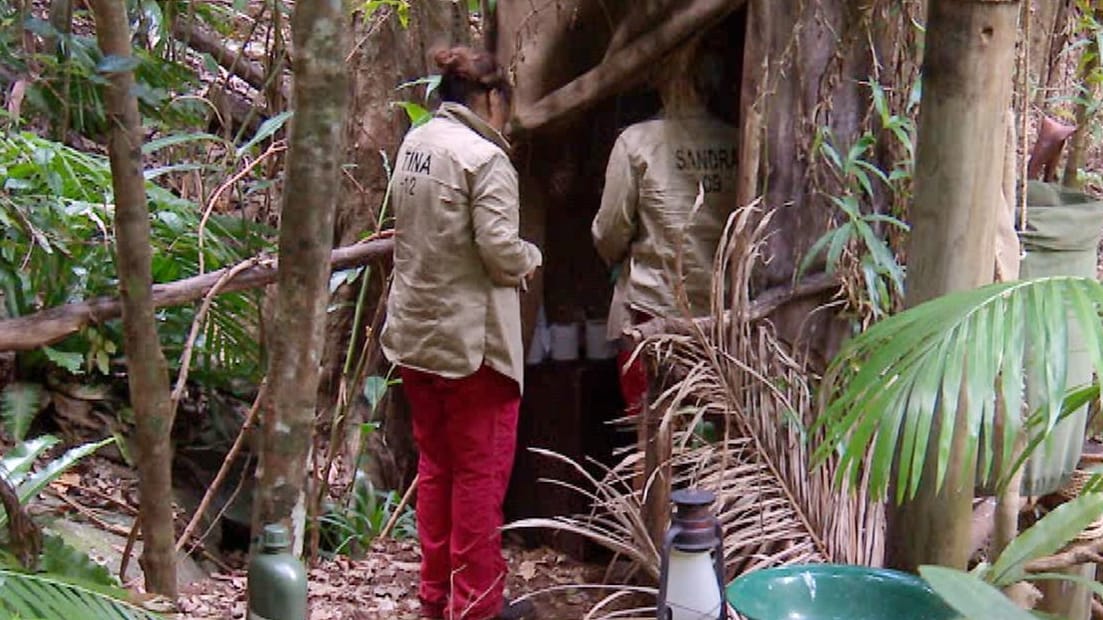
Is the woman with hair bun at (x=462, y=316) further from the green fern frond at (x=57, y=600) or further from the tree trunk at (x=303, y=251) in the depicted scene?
the green fern frond at (x=57, y=600)

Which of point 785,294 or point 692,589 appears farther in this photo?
point 785,294

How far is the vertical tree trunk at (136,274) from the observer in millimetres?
3004

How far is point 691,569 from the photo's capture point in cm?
255

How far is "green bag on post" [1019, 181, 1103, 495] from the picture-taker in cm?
352

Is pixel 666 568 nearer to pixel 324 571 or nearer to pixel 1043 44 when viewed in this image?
pixel 324 571

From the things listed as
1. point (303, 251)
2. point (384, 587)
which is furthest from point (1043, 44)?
point (303, 251)

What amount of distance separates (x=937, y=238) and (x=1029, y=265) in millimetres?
1086

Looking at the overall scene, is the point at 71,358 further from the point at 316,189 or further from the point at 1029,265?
the point at 1029,265

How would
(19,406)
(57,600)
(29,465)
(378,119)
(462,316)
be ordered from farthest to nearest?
(378,119) → (19,406) → (462,316) → (29,465) → (57,600)

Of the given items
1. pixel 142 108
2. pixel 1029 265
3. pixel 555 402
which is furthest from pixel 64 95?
pixel 555 402

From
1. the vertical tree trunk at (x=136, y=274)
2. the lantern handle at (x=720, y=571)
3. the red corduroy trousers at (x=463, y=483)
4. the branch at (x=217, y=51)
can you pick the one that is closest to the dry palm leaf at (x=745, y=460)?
the red corduroy trousers at (x=463, y=483)

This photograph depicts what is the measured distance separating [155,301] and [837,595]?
82.8 inches

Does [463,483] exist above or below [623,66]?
below

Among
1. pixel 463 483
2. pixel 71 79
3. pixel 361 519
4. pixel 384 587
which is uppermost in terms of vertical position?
pixel 71 79
